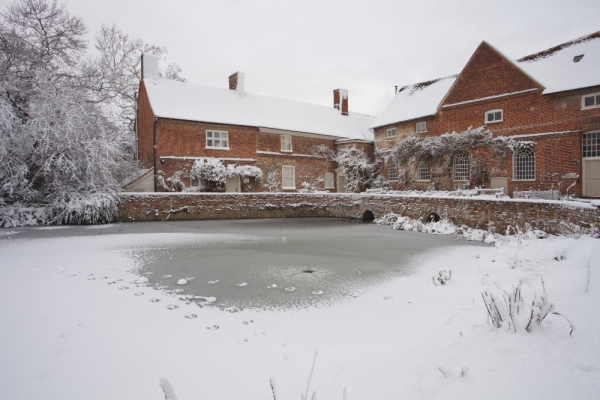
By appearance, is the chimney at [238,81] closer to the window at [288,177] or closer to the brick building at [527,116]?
the window at [288,177]

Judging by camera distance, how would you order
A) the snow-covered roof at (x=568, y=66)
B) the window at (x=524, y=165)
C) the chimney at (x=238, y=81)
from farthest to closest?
the chimney at (x=238, y=81) < the window at (x=524, y=165) < the snow-covered roof at (x=568, y=66)

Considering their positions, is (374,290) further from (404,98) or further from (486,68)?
(404,98)

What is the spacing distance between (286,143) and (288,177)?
8.70 ft

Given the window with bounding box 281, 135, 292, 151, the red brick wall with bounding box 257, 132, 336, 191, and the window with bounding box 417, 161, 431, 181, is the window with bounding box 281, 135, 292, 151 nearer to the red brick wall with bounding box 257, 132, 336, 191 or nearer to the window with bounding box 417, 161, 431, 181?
the red brick wall with bounding box 257, 132, 336, 191

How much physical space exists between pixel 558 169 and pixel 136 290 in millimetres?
20912

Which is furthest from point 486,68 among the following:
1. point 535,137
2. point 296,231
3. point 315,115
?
point 296,231

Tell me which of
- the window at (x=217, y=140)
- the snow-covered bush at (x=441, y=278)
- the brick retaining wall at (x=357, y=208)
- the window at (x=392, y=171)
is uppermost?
the window at (x=217, y=140)

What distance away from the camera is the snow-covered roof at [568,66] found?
1752cm

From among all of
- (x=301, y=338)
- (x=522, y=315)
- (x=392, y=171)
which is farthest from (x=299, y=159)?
(x=522, y=315)

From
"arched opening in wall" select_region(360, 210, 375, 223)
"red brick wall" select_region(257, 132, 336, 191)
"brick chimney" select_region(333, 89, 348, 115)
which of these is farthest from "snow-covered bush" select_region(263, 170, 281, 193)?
"brick chimney" select_region(333, 89, 348, 115)

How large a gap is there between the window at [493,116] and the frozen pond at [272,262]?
37.9ft

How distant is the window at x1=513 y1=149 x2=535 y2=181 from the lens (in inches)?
767

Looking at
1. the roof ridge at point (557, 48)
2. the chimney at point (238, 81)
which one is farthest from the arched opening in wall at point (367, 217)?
the chimney at point (238, 81)

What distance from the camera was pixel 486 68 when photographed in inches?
834
